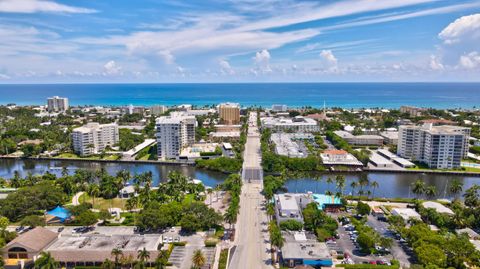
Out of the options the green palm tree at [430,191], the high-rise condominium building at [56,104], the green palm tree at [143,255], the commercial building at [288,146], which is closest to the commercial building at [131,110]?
the high-rise condominium building at [56,104]

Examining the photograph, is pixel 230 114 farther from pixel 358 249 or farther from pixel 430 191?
pixel 358 249

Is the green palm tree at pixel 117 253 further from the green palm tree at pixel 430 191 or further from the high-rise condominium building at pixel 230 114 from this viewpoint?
the high-rise condominium building at pixel 230 114

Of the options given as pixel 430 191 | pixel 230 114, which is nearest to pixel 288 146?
pixel 430 191

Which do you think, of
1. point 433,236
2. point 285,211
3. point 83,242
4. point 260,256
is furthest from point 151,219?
point 433,236

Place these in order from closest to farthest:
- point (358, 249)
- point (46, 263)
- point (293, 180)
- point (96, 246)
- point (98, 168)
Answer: point (46, 263) → point (96, 246) → point (358, 249) → point (293, 180) → point (98, 168)

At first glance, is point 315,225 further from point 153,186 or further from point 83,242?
point 153,186

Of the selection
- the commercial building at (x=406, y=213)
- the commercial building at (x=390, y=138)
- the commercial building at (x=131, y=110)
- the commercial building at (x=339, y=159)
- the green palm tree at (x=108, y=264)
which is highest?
the commercial building at (x=131, y=110)
